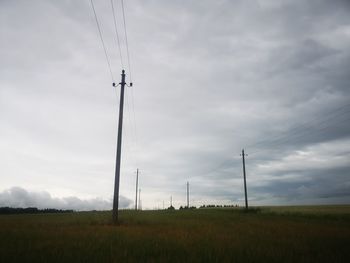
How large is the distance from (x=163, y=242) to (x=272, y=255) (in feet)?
13.4

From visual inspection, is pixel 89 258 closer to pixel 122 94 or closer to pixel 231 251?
pixel 231 251

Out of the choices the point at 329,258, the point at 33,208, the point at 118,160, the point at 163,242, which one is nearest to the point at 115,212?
the point at 118,160

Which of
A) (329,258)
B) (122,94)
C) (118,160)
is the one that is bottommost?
(329,258)

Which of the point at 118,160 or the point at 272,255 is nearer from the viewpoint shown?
the point at 272,255

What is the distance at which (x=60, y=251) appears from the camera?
8.11 meters

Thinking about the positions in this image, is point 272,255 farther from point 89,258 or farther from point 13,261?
point 13,261

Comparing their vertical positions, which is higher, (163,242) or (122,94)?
(122,94)

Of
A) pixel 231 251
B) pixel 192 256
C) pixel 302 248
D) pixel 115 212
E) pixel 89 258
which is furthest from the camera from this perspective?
pixel 115 212

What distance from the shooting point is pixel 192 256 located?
25.8ft

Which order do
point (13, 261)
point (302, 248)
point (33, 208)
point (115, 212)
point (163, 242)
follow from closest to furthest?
point (13, 261)
point (302, 248)
point (163, 242)
point (115, 212)
point (33, 208)

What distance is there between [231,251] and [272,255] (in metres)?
1.21

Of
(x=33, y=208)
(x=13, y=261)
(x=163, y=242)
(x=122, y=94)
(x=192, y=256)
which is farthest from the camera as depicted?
(x=33, y=208)

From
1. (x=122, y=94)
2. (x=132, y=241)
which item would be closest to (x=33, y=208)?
(x=122, y=94)

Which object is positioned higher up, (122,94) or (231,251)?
(122,94)
